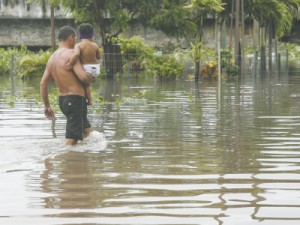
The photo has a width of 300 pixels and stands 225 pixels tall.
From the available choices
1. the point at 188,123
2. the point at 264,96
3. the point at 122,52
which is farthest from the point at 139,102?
the point at 122,52

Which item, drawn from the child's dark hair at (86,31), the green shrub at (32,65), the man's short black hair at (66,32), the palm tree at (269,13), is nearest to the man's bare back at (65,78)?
the man's short black hair at (66,32)

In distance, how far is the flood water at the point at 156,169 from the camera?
6.40 m

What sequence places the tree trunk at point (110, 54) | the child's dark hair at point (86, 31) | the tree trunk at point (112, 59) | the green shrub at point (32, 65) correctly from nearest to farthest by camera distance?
the child's dark hair at point (86, 31) → the tree trunk at point (112, 59) → the tree trunk at point (110, 54) → the green shrub at point (32, 65)

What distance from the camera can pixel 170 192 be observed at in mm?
7238

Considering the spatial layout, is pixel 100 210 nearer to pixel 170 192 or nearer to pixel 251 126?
pixel 170 192

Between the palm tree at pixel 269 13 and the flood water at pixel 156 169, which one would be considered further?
the palm tree at pixel 269 13

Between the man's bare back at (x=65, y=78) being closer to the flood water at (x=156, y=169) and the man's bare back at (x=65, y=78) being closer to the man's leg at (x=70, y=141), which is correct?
Answer: the man's leg at (x=70, y=141)

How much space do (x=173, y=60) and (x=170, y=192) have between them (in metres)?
26.1

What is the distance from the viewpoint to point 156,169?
8688 millimetres

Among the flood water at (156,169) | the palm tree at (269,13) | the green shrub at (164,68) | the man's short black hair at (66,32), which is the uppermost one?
the palm tree at (269,13)

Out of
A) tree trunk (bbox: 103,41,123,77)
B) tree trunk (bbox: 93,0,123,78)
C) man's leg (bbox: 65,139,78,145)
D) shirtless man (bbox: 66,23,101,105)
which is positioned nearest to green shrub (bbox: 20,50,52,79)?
tree trunk (bbox: 93,0,123,78)

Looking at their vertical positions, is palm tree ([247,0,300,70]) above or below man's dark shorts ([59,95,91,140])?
above

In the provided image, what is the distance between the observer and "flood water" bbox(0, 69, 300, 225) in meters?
6.40

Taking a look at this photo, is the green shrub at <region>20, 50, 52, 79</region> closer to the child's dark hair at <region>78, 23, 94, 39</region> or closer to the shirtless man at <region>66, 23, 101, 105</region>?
the child's dark hair at <region>78, 23, 94, 39</region>
